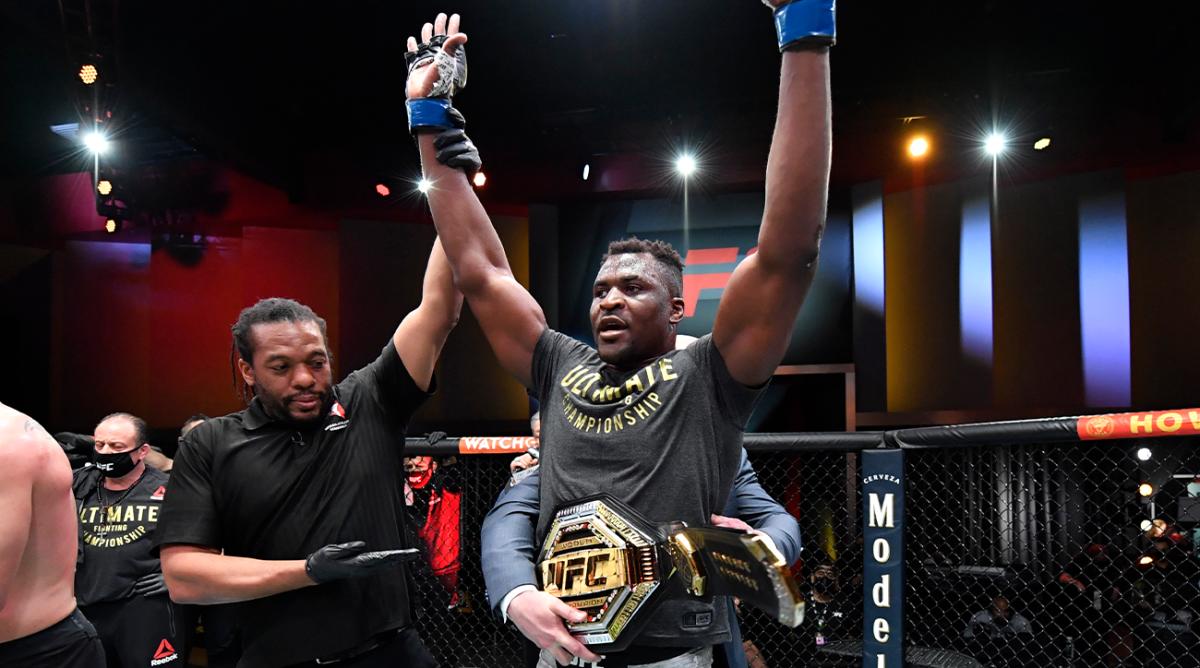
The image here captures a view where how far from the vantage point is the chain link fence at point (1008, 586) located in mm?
3736

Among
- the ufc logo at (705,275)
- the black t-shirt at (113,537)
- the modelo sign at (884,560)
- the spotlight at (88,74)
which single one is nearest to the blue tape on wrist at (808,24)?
the modelo sign at (884,560)

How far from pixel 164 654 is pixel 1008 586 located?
426 centimetres

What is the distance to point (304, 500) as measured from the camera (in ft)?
6.37

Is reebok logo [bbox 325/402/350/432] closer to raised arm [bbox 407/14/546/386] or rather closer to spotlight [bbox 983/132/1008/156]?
raised arm [bbox 407/14/546/386]

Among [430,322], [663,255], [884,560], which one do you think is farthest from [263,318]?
[884,560]

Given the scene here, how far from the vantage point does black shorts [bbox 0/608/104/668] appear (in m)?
1.86

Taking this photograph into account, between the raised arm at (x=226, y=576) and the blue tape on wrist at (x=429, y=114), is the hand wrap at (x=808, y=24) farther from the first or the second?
the raised arm at (x=226, y=576)

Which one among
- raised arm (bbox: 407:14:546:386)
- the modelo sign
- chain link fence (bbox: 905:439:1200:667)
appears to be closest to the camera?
raised arm (bbox: 407:14:546:386)

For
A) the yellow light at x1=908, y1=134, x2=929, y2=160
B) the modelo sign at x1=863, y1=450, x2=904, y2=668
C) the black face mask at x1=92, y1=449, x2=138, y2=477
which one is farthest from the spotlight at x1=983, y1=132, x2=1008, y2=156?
the black face mask at x1=92, y1=449, x2=138, y2=477

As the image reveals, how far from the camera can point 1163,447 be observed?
19.9 feet

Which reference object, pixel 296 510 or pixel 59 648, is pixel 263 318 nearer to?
pixel 296 510

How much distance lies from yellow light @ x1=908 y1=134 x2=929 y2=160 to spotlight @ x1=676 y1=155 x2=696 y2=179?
5.79 ft

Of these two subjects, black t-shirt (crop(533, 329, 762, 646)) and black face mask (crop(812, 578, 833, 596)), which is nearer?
black t-shirt (crop(533, 329, 762, 646))

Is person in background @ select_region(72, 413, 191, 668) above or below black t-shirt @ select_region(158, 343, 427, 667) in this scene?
below
